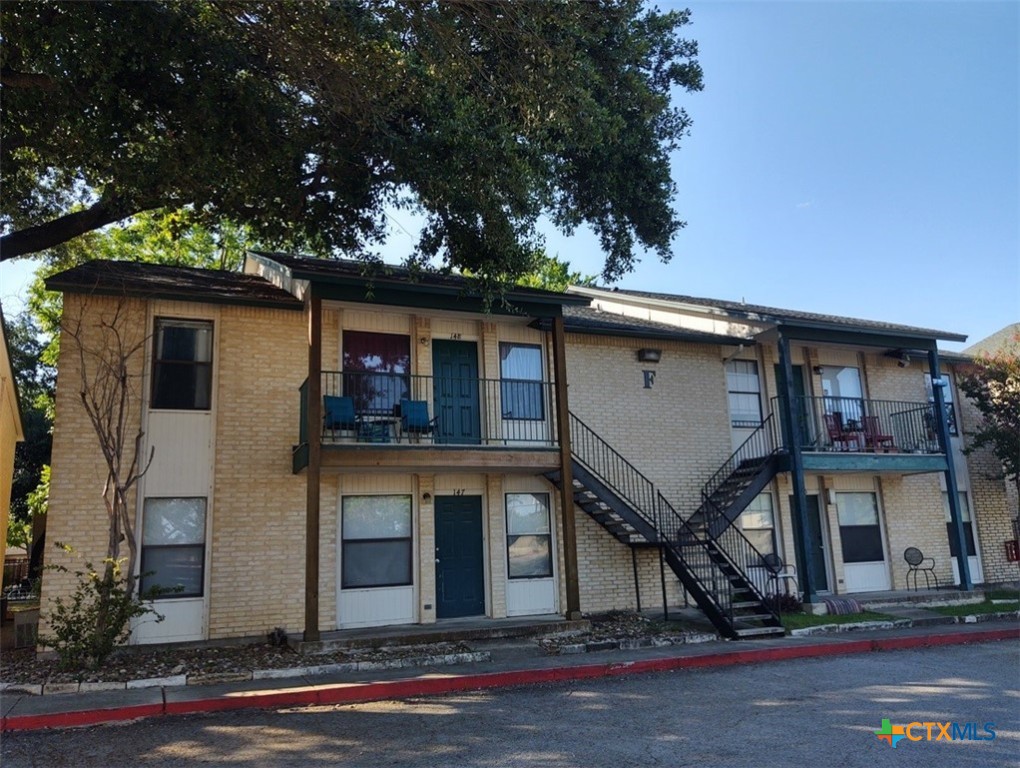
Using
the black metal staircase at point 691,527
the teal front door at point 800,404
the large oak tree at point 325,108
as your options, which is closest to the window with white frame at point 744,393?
the teal front door at point 800,404

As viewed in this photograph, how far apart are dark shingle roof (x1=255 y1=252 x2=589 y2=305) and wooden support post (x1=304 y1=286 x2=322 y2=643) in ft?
1.45

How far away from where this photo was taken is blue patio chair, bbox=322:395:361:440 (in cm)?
1237

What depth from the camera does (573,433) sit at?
15.0 metres

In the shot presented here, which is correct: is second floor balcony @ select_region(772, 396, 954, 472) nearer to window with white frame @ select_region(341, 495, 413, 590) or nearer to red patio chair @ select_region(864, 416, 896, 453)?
red patio chair @ select_region(864, 416, 896, 453)

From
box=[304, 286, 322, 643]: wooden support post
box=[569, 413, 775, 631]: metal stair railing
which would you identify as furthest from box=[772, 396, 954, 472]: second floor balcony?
box=[304, 286, 322, 643]: wooden support post

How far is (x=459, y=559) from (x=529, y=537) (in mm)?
1410

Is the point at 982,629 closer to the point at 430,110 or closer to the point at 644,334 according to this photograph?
the point at 644,334

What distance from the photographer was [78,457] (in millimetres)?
11609

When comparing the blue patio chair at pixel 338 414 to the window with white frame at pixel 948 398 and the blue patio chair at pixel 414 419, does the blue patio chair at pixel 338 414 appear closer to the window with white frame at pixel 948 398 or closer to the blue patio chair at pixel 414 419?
the blue patio chair at pixel 414 419

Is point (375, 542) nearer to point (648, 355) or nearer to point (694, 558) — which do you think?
point (694, 558)

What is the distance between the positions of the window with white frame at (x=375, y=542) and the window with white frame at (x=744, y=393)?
25.0 ft

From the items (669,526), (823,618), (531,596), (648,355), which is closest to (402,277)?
(648,355)

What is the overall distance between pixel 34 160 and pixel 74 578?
6.39 meters

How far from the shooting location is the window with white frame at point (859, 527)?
1698cm
